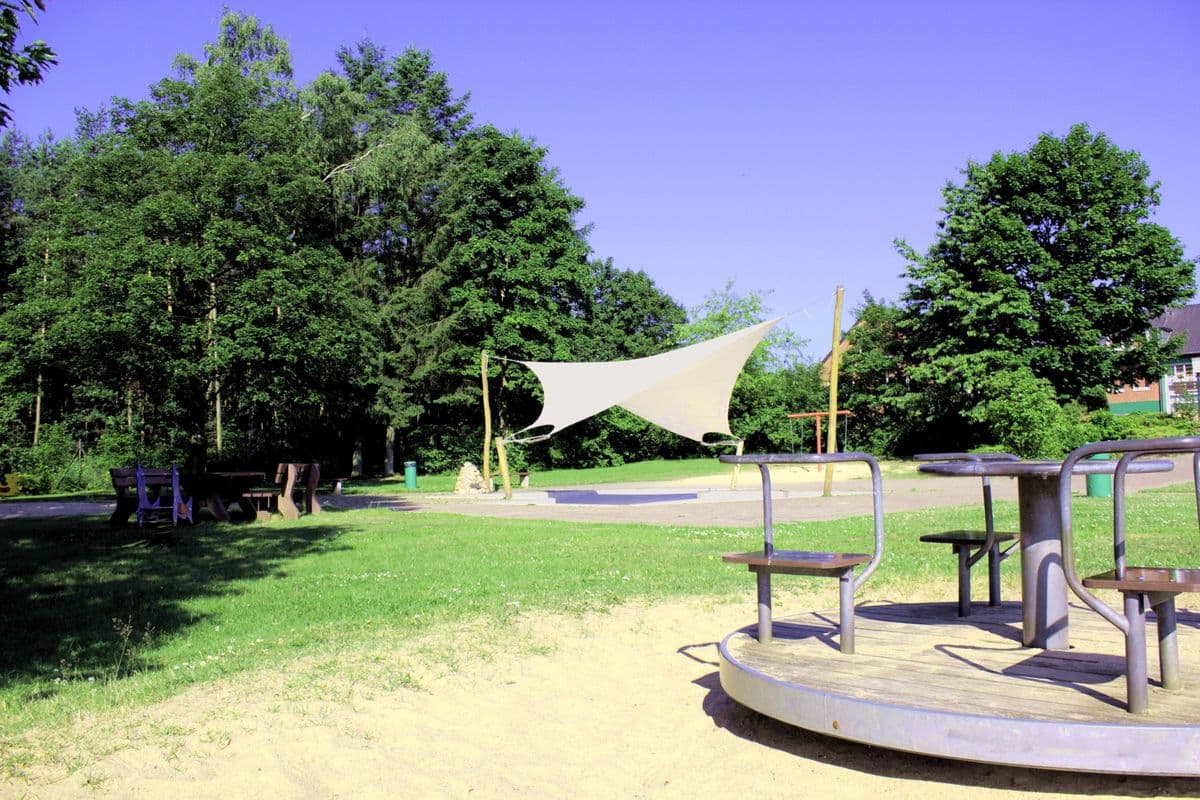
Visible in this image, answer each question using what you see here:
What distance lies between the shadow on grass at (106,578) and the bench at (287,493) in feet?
2.80

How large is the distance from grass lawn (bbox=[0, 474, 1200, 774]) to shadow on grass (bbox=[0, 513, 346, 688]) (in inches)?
1.0

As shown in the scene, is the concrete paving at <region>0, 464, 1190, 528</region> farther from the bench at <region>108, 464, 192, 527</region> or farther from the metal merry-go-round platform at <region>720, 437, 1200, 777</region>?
the metal merry-go-round platform at <region>720, 437, 1200, 777</region>

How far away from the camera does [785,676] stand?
414 cm

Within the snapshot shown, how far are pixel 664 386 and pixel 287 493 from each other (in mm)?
7302

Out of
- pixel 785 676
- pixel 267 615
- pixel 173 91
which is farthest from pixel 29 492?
pixel 785 676

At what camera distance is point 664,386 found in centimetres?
1828

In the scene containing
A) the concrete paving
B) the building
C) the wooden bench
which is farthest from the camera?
the building

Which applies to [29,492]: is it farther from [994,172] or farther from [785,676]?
[994,172]

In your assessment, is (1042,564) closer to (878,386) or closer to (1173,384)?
(878,386)

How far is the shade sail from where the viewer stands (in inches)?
705

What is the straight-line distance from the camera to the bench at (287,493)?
15.4m

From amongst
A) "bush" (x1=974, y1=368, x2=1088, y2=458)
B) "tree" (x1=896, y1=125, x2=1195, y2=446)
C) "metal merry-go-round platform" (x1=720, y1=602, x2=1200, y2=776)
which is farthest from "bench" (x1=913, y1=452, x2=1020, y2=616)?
"tree" (x1=896, y1=125, x2=1195, y2=446)

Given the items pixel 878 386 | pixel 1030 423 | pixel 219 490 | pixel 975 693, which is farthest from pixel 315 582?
pixel 878 386

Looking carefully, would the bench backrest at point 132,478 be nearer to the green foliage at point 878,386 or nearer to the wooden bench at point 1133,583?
the wooden bench at point 1133,583
